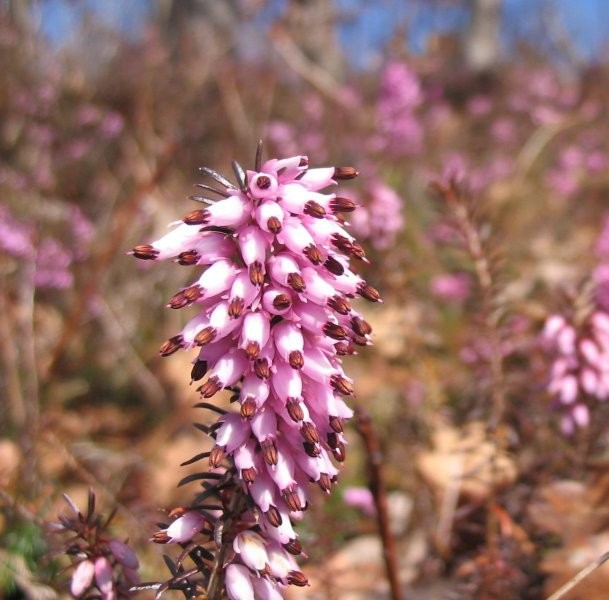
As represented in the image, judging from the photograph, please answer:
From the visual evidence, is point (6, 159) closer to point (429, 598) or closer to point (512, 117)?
point (429, 598)

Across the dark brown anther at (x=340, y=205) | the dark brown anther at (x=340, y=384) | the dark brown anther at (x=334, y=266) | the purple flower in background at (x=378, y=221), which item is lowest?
the dark brown anther at (x=340, y=384)

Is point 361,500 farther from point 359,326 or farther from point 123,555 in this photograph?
point 359,326

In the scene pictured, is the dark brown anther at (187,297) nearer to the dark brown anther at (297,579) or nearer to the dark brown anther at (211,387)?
the dark brown anther at (211,387)

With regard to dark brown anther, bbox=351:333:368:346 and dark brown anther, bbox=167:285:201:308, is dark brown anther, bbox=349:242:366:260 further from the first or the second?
dark brown anther, bbox=167:285:201:308

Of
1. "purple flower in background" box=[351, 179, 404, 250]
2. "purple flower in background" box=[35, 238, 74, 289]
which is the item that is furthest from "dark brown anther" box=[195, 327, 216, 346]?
"purple flower in background" box=[35, 238, 74, 289]

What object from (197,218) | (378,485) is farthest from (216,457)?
(378,485)

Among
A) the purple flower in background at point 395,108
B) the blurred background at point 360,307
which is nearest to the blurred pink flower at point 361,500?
the blurred background at point 360,307
